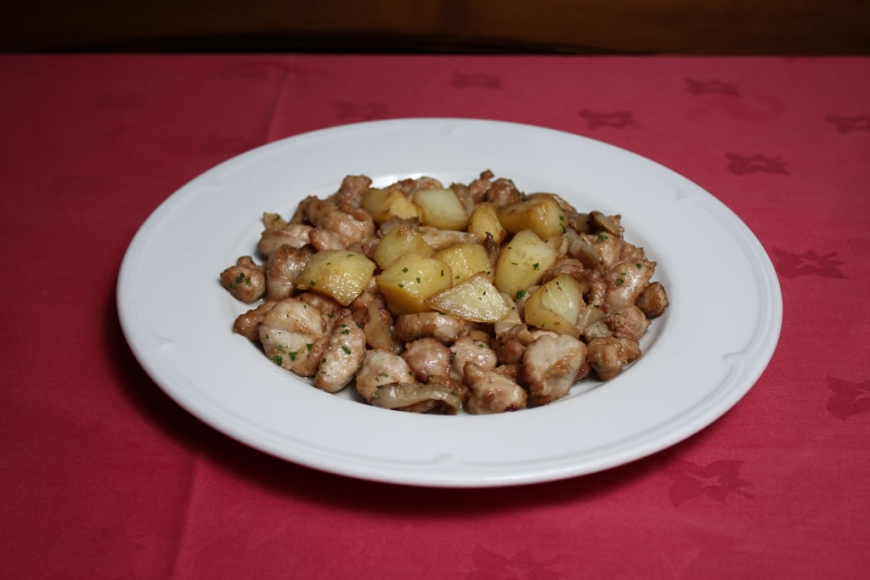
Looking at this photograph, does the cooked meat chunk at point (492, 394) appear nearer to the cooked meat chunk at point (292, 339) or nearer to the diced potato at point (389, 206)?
the cooked meat chunk at point (292, 339)

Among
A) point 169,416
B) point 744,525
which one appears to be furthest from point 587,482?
point 169,416

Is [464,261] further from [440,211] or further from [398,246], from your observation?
[440,211]

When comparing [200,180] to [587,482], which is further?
[200,180]

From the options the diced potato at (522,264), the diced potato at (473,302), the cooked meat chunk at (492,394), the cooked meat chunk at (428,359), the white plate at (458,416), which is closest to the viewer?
the white plate at (458,416)

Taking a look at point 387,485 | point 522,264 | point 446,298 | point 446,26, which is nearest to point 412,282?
point 446,298

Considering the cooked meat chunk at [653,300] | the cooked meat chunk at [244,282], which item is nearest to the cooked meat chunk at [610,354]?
the cooked meat chunk at [653,300]

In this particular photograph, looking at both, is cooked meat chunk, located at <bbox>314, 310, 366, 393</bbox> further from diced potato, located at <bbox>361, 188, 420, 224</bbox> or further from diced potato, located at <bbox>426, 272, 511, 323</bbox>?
diced potato, located at <bbox>361, 188, 420, 224</bbox>

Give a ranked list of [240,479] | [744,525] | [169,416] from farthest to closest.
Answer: [169,416], [240,479], [744,525]

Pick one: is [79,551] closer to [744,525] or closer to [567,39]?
[744,525]
